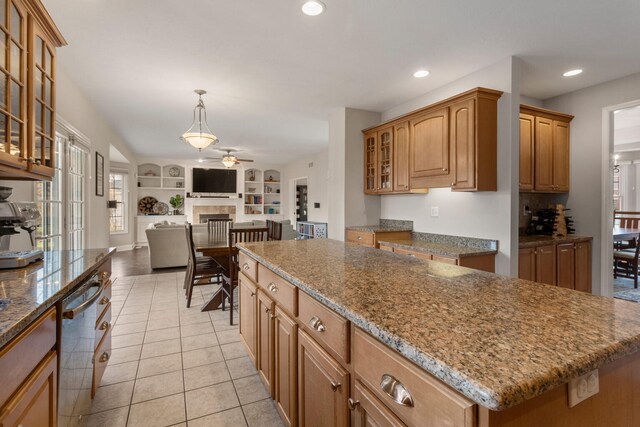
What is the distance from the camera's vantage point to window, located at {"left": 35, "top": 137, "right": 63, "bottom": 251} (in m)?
2.76

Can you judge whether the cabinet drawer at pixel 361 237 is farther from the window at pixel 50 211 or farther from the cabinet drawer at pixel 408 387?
the window at pixel 50 211

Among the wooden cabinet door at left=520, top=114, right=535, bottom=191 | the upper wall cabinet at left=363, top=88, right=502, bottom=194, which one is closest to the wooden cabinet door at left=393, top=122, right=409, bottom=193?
the upper wall cabinet at left=363, top=88, right=502, bottom=194

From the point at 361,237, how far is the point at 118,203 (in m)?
6.86

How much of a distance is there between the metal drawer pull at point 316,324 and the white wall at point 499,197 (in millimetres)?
2359

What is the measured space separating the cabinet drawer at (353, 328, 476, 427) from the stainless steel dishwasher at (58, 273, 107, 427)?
1176mm

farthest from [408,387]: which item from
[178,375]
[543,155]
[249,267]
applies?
[543,155]

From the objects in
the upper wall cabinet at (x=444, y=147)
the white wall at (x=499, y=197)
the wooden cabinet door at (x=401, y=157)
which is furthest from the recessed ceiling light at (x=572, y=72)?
the wooden cabinet door at (x=401, y=157)

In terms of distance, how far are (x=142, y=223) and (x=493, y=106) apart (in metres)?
8.88

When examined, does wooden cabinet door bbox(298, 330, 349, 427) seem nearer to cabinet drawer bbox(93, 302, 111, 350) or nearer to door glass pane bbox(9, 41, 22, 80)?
cabinet drawer bbox(93, 302, 111, 350)

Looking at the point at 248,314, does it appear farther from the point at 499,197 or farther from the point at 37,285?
the point at 499,197

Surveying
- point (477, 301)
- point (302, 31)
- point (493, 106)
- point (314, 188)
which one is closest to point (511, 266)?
point (493, 106)

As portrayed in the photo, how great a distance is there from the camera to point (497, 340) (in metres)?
0.73

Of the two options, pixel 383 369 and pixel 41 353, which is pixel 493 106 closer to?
pixel 383 369

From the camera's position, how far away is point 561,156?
3.64m
